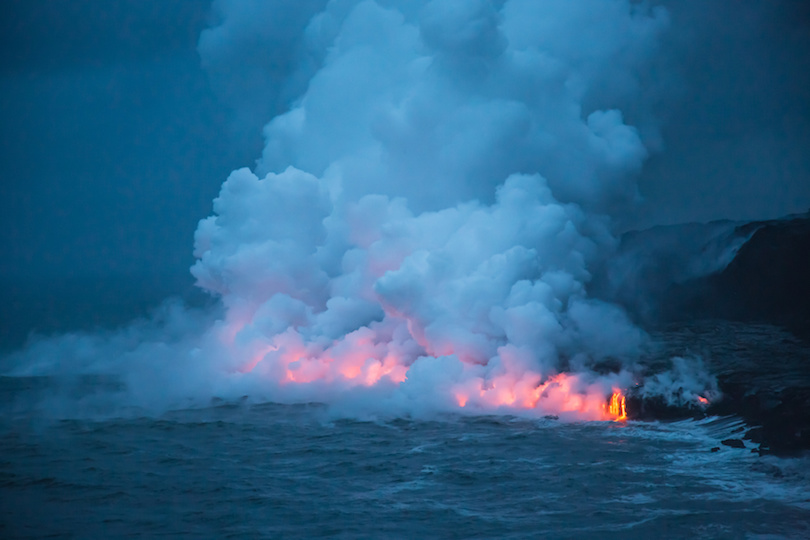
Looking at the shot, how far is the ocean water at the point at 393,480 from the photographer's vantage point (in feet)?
58.9

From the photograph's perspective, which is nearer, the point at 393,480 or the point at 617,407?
the point at 393,480

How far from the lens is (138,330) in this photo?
5544cm

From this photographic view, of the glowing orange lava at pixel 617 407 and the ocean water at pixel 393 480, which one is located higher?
the glowing orange lava at pixel 617 407

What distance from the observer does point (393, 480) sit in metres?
22.0

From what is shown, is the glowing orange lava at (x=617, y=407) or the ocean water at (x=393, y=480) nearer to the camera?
the ocean water at (x=393, y=480)

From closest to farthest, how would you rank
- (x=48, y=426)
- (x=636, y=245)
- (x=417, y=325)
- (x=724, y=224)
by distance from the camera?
(x=48, y=426), (x=417, y=325), (x=724, y=224), (x=636, y=245)

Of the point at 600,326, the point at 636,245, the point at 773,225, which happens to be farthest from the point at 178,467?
the point at 636,245

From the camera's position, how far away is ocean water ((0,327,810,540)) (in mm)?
17938

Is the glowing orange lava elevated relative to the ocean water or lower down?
elevated

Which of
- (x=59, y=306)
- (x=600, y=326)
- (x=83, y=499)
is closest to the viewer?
(x=83, y=499)

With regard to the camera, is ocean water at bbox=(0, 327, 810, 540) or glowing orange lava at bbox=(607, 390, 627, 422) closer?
ocean water at bbox=(0, 327, 810, 540)

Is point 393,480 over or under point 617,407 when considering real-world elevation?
under

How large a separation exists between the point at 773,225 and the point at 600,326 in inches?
911

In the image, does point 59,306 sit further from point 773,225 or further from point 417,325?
point 773,225
